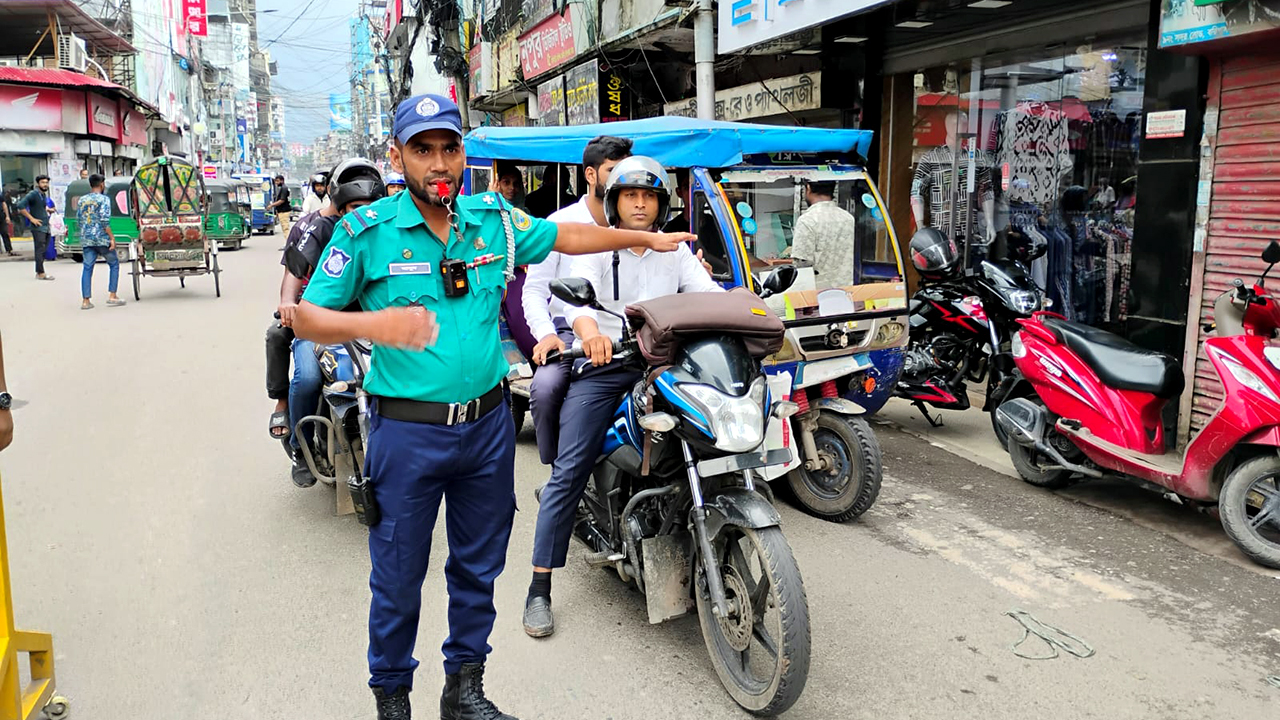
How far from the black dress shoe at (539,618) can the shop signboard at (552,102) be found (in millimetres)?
13863

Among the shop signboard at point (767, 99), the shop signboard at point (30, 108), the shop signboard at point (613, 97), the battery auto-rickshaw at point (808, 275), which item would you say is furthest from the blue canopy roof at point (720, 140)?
the shop signboard at point (30, 108)

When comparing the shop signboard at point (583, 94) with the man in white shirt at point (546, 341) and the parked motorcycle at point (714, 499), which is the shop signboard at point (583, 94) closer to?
the man in white shirt at point (546, 341)

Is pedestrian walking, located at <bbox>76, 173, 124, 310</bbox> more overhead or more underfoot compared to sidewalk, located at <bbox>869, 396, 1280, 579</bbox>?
more overhead

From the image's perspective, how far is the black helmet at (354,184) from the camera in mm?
5133

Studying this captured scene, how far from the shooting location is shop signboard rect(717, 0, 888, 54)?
8.76 m

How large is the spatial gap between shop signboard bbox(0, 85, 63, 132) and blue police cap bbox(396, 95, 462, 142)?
98.3 ft

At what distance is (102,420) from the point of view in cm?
743

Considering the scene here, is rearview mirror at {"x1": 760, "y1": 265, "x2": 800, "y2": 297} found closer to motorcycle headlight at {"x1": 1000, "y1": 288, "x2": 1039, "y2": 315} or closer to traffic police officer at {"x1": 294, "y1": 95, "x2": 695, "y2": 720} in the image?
traffic police officer at {"x1": 294, "y1": 95, "x2": 695, "y2": 720}

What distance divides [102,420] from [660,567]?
5662 millimetres

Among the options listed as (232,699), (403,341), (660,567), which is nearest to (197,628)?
(232,699)

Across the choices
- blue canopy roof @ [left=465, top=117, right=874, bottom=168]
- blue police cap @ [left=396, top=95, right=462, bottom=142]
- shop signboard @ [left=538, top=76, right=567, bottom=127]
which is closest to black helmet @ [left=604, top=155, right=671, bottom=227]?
blue police cap @ [left=396, top=95, right=462, bottom=142]

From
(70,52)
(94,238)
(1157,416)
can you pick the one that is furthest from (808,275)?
(70,52)

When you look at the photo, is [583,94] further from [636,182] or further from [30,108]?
[30,108]

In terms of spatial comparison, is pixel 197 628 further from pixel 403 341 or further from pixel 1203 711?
pixel 1203 711
